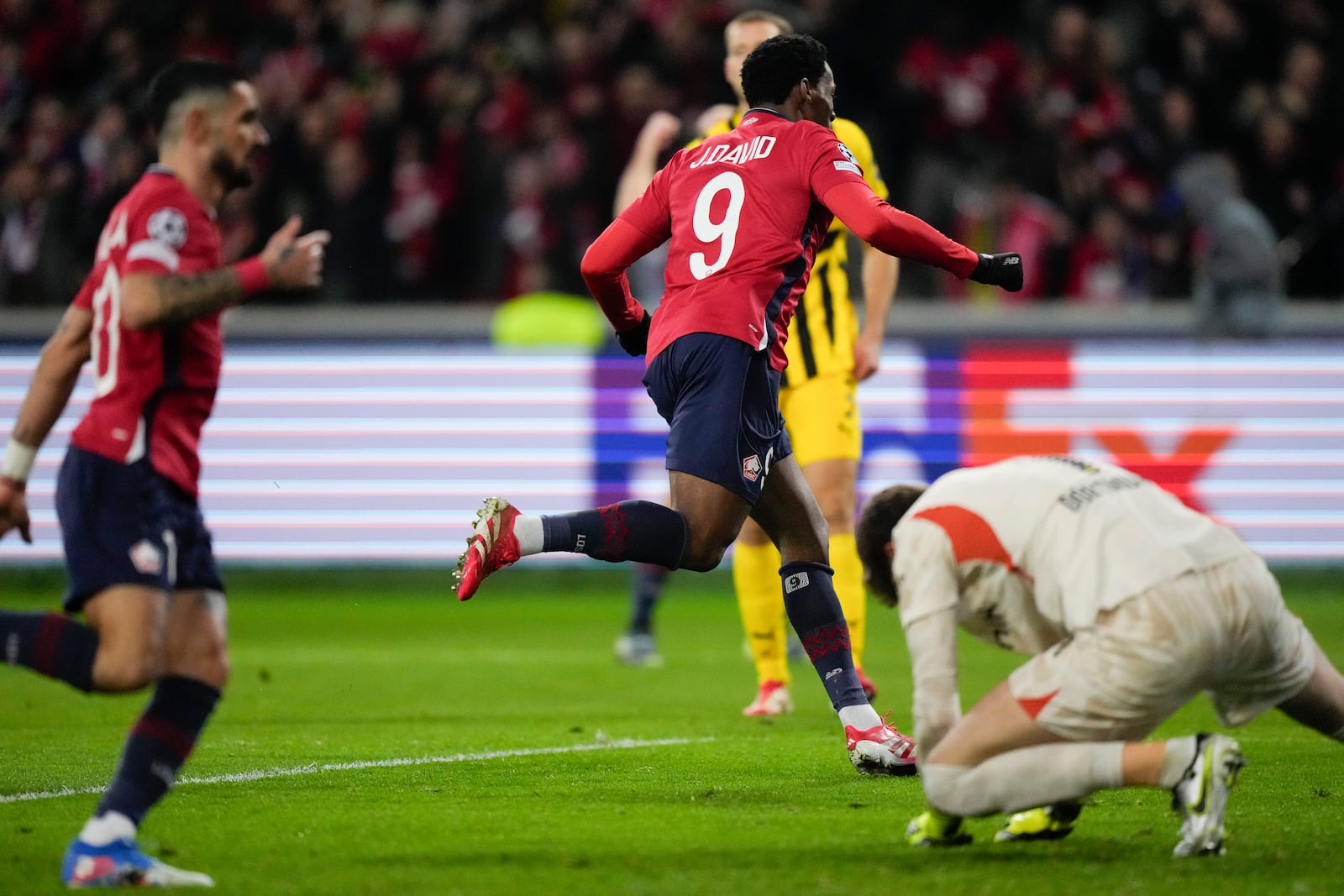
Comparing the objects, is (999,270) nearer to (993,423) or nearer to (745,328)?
(745,328)

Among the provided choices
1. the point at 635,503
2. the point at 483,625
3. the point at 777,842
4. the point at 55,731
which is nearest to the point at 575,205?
the point at 483,625

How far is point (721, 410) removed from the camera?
213 inches

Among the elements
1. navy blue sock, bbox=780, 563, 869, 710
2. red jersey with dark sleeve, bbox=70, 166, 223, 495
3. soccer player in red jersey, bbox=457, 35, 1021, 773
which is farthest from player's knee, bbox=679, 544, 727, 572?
red jersey with dark sleeve, bbox=70, 166, 223, 495

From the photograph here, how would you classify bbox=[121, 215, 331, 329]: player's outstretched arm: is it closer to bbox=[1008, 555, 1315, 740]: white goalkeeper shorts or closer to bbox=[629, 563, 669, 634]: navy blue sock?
bbox=[1008, 555, 1315, 740]: white goalkeeper shorts

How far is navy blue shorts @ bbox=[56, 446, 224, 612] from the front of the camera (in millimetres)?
4043

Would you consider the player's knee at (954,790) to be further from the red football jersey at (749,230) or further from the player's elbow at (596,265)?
the player's elbow at (596,265)

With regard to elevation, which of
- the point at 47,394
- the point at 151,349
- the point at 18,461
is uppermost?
the point at 151,349

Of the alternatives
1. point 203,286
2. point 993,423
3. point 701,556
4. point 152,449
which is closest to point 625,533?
point 701,556

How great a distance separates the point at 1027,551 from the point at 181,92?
87.8 inches

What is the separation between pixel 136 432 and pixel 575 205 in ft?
34.9

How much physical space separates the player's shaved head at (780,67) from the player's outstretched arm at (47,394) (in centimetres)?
236

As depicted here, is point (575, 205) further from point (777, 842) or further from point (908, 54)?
point (777, 842)

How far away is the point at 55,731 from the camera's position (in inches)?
275

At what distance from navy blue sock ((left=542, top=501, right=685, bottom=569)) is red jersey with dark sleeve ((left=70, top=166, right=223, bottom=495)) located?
4.61 feet
